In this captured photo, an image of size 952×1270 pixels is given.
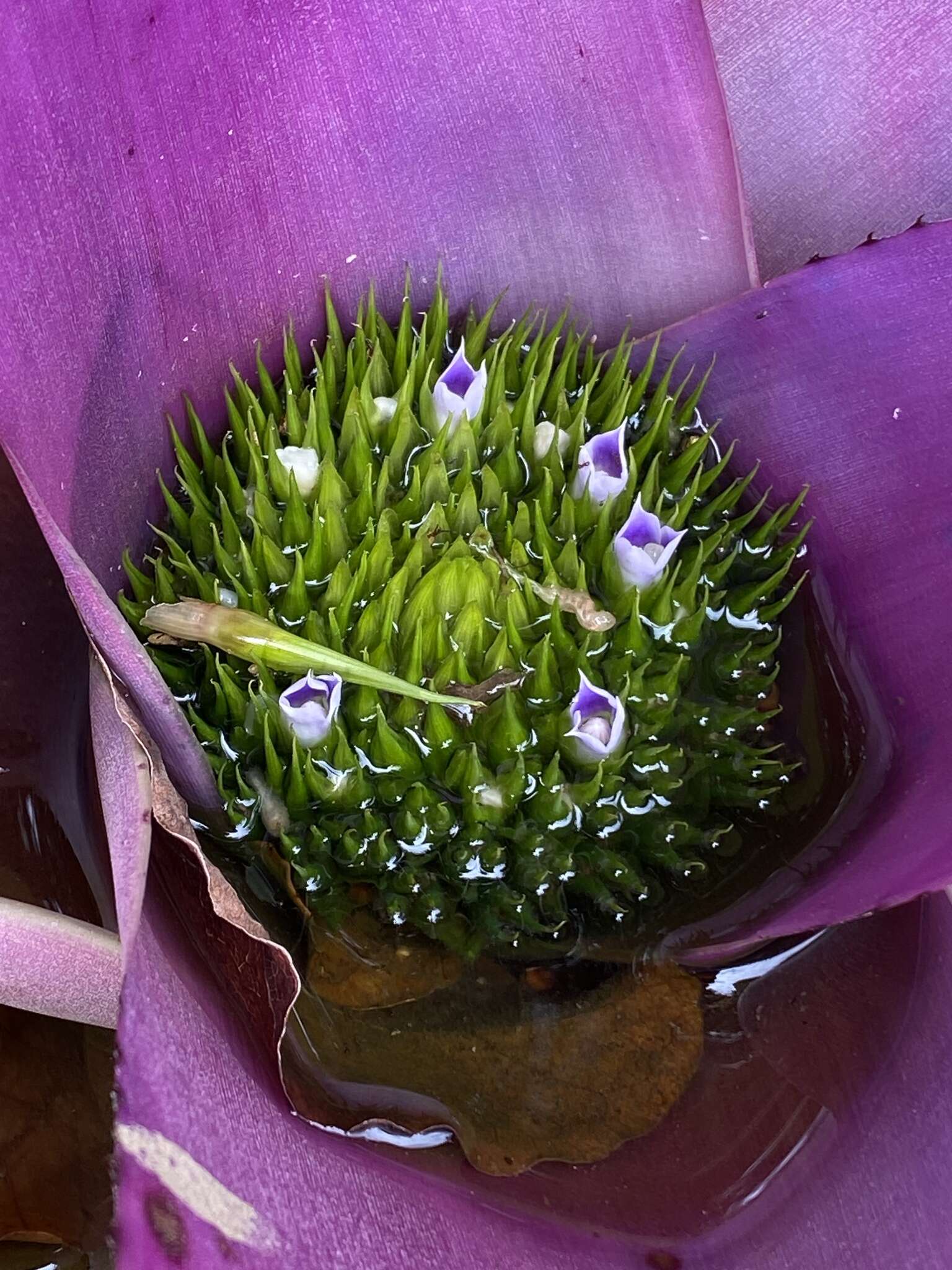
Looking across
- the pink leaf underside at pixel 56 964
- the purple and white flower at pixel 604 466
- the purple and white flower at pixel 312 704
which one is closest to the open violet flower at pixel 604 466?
the purple and white flower at pixel 604 466

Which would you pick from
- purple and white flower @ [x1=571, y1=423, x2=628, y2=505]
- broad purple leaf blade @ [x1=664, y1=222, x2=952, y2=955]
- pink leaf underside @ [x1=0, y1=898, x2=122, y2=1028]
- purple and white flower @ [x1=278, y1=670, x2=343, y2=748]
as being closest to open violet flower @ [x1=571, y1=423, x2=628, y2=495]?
purple and white flower @ [x1=571, y1=423, x2=628, y2=505]

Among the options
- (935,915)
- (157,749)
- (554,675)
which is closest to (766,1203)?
(935,915)

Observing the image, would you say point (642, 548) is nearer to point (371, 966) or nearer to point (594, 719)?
point (594, 719)

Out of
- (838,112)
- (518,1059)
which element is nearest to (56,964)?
(518,1059)

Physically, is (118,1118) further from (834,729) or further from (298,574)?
(834,729)

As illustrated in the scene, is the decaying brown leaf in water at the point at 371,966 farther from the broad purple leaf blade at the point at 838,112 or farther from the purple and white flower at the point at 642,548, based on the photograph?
the broad purple leaf blade at the point at 838,112

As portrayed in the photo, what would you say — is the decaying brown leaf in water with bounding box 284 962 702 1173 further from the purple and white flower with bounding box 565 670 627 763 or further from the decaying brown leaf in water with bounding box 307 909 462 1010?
the purple and white flower with bounding box 565 670 627 763
